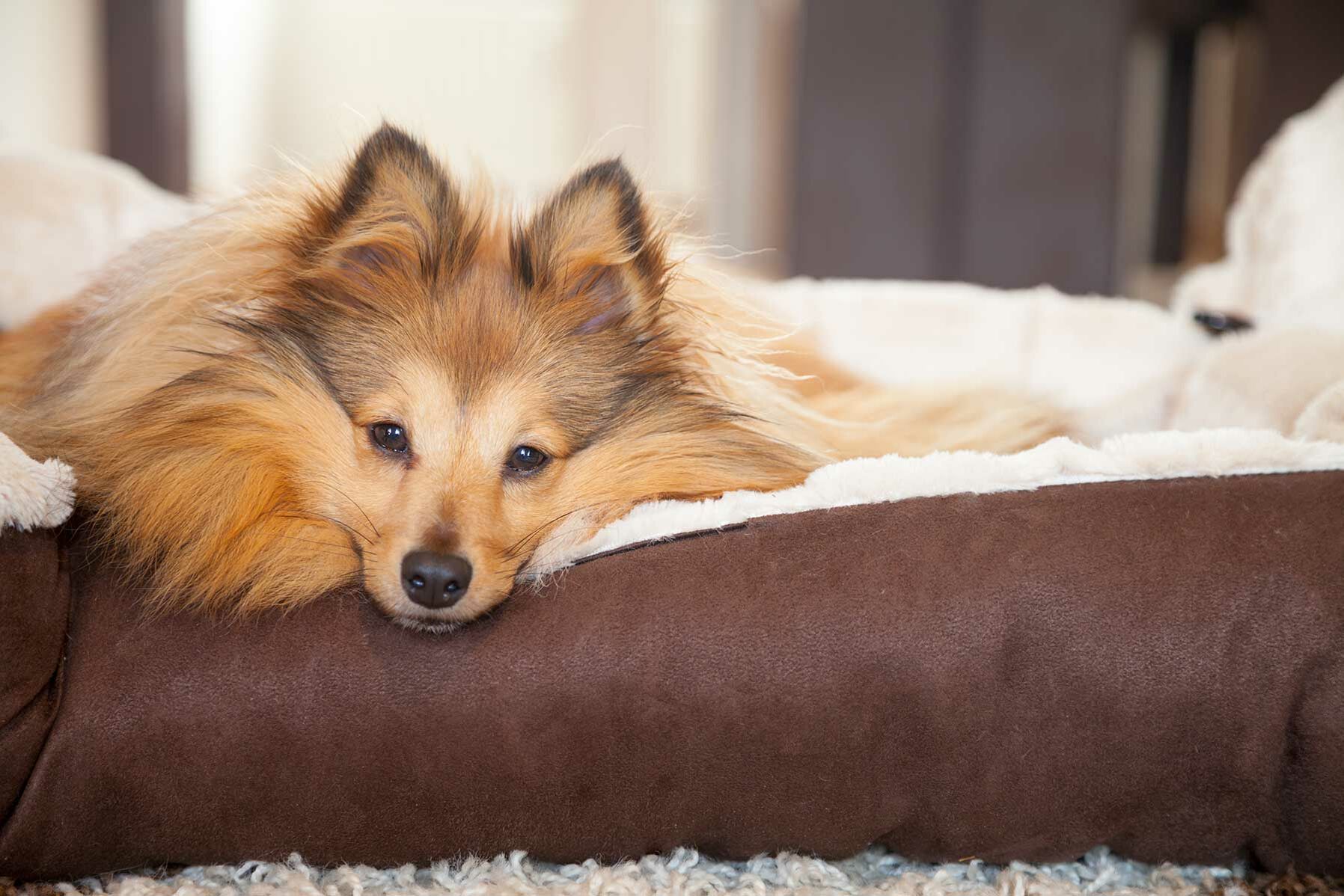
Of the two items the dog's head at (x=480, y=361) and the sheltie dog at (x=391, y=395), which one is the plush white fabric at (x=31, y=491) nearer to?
the sheltie dog at (x=391, y=395)

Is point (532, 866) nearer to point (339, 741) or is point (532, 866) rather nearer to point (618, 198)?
point (339, 741)

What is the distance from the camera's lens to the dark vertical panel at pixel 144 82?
5727mm

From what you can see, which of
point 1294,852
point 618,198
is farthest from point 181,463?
point 1294,852

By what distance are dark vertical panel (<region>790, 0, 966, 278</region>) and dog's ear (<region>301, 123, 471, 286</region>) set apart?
14.3 feet

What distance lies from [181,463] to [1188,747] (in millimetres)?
1553

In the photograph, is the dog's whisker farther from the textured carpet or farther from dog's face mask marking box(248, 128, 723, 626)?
the textured carpet

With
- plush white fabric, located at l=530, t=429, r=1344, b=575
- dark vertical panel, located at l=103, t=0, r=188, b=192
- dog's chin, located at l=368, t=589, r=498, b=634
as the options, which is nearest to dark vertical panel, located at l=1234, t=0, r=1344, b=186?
plush white fabric, located at l=530, t=429, r=1344, b=575

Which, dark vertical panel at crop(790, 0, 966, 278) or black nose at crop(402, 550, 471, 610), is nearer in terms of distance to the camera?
black nose at crop(402, 550, 471, 610)

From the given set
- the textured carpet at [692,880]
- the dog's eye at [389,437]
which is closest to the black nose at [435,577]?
the dog's eye at [389,437]

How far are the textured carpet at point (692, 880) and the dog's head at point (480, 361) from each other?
1.36ft

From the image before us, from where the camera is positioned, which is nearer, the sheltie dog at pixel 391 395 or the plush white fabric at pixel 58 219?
the sheltie dog at pixel 391 395

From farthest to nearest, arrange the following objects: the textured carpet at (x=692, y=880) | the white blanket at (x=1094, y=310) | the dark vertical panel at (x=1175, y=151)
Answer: the dark vertical panel at (x=1175, y=151) → the white blanket at (x=1094, y=310) → the textured carpet at (x=692, y=880)

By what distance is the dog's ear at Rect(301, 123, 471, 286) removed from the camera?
5.62 ft

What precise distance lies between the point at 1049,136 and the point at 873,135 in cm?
91
